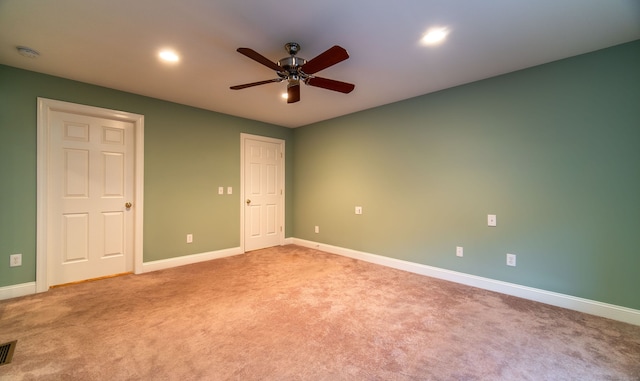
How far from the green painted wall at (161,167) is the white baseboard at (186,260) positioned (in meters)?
0.07

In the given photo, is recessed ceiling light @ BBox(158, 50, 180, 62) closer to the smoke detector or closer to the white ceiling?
the white ceiling

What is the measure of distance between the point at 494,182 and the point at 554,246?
828mm

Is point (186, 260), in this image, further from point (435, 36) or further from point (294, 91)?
point (435, 36)

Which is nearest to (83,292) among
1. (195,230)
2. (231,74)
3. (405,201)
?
(195,230)

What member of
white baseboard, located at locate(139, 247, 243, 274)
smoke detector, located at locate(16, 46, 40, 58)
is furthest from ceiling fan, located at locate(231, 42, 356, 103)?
white baseboard, located at locate(139, 247, 243, 274)

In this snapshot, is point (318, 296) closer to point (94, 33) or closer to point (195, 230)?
point (195, 230)

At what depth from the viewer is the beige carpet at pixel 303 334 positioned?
1.68 meters

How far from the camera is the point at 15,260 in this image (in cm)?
276

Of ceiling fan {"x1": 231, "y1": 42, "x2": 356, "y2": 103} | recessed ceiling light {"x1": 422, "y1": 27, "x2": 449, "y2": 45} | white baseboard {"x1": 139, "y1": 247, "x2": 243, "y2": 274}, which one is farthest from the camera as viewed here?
white baseboard {"x1": 139, "y1": 247, "x2": 243, "y2": 274}

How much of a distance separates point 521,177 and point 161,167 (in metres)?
4.55

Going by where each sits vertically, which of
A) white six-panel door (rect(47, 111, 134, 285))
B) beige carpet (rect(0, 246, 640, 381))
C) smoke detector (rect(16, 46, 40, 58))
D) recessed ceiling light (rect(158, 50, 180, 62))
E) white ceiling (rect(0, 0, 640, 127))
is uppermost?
white ceiling (rect(0, 0, 640, 127))

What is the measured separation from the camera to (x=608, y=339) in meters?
2.01

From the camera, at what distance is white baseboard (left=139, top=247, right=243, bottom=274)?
3623 millimetres

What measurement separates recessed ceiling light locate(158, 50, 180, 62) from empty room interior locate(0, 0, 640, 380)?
1.6 inches
